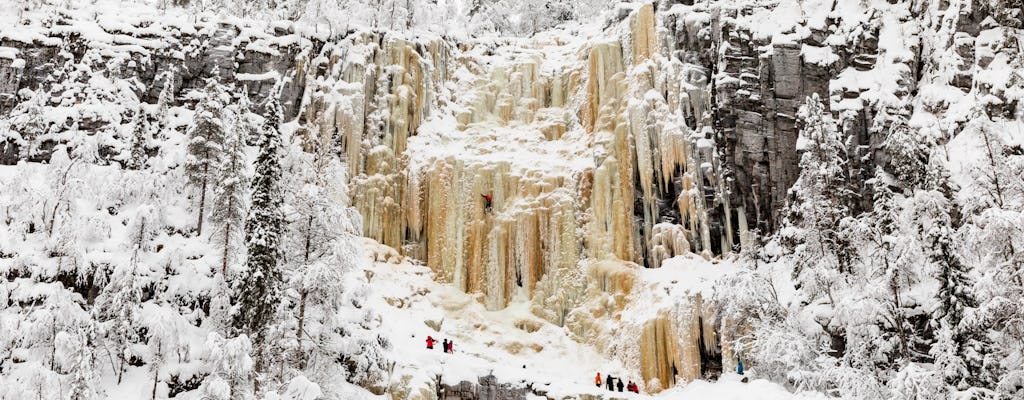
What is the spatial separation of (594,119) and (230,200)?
17263 mm

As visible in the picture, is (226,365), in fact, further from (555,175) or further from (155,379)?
(555,175)

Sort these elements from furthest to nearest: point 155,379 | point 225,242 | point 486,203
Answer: point 486,203 < point 225,242 < point 155,379

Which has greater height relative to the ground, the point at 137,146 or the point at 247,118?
the point at 247,118

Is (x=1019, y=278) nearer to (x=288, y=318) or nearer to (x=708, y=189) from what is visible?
(x=708, y=189)

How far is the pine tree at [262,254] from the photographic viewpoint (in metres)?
22.7

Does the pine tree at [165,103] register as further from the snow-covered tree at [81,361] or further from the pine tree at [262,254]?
the snow-covered tree at [81,361]

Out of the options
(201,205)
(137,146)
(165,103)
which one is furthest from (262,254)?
(165,103)

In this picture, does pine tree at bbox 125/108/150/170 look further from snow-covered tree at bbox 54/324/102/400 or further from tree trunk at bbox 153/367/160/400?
tree trunk at bbox 153/367/160/400

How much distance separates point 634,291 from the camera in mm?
31859

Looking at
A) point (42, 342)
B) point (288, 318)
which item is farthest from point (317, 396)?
point (42, 342)

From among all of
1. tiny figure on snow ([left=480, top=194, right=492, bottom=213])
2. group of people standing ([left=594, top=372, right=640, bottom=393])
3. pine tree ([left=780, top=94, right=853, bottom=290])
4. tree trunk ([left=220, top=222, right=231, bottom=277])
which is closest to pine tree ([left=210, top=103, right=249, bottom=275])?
tree trunk ([left=220, top=222, right=231, bottom=277])

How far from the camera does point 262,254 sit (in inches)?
910

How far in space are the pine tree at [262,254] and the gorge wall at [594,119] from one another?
9830 millimetres

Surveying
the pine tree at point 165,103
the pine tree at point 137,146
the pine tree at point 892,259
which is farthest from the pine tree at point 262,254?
the pine tree at point 892,259
